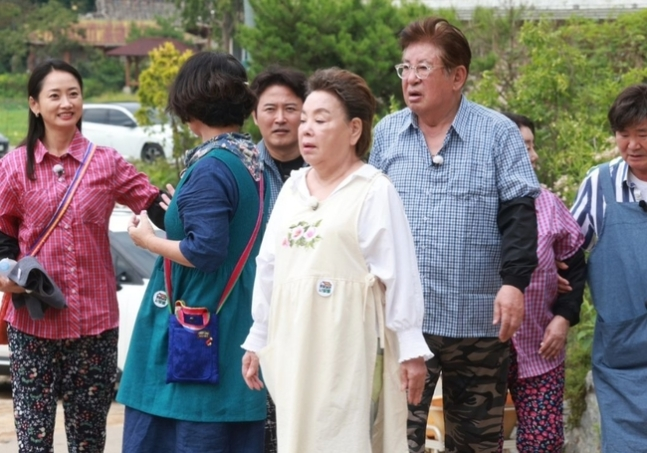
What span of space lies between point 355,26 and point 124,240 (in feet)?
15.6

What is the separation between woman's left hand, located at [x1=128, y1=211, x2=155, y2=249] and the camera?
4230mm

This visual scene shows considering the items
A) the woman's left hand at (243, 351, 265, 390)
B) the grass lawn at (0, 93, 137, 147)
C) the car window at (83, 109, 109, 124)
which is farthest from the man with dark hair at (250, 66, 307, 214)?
the car window at (83, 109, 109, 124)

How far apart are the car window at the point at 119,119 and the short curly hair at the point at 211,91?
21539 mm

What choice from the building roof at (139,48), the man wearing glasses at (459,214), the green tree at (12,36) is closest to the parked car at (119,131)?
the building roof at (139,48)

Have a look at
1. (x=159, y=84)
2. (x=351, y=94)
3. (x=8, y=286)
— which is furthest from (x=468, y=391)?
(x=159, y=84)

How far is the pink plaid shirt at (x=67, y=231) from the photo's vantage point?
16.2ft

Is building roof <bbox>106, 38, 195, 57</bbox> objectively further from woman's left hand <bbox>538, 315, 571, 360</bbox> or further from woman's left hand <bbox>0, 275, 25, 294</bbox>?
woman's left hand <bbox>538, 315, 571, 360</bbox>

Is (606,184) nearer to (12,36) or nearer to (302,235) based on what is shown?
(302,235)

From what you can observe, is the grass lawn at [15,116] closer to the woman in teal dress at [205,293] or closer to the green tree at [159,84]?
the green tree at [159,84]

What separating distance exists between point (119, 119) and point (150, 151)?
3.29 meters

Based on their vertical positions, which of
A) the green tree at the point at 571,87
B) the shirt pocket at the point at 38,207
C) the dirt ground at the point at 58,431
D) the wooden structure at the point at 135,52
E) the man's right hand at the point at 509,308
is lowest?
the dirt ground at the point at 58,431

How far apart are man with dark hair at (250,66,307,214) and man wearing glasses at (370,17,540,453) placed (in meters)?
0.73

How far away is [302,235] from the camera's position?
3.90 m

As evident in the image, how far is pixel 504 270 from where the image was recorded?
14.3 feet
